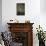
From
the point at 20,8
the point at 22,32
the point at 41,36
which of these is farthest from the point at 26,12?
the point at 41,36

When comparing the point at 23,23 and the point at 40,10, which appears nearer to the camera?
the point at 23,23

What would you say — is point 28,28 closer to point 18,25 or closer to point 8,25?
point 18,25

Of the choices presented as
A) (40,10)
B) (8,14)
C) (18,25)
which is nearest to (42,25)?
(40,10)

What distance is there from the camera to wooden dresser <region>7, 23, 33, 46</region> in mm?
5395

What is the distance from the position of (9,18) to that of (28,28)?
2.75 ft

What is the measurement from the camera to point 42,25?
18.9 feet

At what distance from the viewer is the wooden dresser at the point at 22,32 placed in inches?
212

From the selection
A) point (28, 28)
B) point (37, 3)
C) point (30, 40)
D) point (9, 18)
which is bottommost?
point (30, 40)

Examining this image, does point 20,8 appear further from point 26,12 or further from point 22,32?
point 22,32

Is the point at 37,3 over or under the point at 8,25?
over

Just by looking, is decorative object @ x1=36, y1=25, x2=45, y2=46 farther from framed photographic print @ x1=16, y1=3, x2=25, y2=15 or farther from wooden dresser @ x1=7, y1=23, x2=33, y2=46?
framed photographic print @ x1=16, y1=3, x2=25, y2=15

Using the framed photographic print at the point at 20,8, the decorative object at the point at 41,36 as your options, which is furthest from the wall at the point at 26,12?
the decorative object at the point at 41,36

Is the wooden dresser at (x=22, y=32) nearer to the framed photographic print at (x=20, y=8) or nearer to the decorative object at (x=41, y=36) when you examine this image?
the decorative object at (x=41, y=36)

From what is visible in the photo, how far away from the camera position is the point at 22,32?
5.48 m
